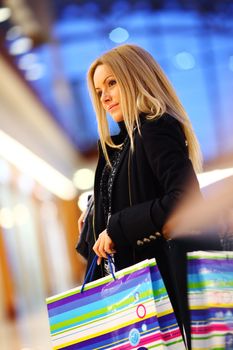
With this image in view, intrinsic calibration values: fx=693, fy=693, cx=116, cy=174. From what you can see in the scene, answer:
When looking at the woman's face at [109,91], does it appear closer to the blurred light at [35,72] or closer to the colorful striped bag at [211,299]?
the colorful striped bag at [211,299]

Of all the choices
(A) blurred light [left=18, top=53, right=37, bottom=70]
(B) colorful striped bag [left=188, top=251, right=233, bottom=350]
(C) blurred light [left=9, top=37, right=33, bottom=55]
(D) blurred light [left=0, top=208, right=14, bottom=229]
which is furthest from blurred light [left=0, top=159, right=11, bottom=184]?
(B) colorful striped bag [left=188, top=251, right=233, bottom=350]

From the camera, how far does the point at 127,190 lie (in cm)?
199

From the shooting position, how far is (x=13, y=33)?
10.8 m

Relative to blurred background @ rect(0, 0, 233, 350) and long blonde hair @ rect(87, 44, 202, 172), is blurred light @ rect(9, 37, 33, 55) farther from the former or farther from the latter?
long blonde hair @ rect(87, 44, 202, 172)

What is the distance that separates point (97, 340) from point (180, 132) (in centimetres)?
61

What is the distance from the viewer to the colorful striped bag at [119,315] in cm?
172

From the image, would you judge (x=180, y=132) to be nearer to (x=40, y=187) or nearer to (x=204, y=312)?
(x=204, y=312)

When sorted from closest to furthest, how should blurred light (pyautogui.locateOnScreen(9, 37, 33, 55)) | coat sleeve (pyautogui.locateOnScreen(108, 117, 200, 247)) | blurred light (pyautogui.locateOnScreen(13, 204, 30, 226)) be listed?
coat sleeve (pyautogui.locateOnScreen(108, 117, 200, 247)), blurred light (pyautogui.locateOnScreen(9, 37, 33, 55)), blurred light (pyautogui.locateOnScreen(13, 204, 30, 226))

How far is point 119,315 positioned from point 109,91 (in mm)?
691

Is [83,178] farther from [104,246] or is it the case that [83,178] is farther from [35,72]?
[104,246]

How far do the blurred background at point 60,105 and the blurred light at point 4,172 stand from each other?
0.21ft

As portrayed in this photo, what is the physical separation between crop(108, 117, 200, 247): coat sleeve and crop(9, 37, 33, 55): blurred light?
31.4 ft

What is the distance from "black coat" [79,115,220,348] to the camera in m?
1.82

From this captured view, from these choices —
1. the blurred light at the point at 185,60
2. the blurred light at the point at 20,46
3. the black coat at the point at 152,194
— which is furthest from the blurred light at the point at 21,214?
the black coat at the point at 152,194
